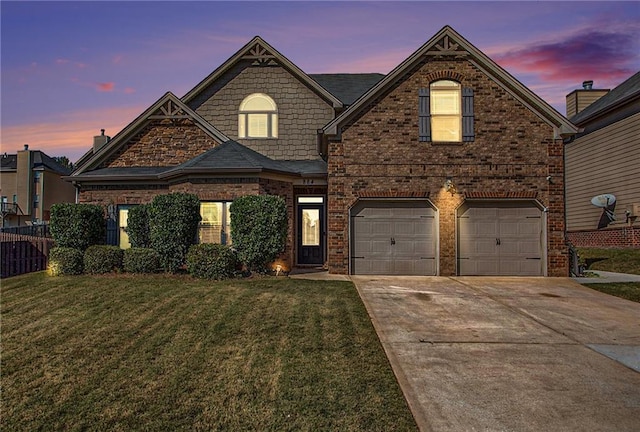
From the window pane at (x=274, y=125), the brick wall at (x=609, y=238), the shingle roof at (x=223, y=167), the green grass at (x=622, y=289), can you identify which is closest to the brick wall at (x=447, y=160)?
the green grass at (x=622, y=289)

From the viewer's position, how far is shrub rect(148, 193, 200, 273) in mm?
11305

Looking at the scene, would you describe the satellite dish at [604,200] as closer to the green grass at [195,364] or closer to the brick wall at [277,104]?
the brick wall at [277,104]

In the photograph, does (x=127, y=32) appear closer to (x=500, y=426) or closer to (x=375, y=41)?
(x=375, y=41)

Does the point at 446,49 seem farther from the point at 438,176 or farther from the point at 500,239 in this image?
the point at 500,239

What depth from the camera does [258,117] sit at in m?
16.5

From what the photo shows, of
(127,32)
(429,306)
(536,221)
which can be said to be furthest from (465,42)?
(127,32)

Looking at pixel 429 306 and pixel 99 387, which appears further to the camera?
pixel 429 306

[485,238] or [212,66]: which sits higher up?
[212,66]

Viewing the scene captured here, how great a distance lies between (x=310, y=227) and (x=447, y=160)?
587cm

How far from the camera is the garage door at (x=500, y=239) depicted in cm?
1256

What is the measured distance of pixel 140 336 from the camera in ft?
21.0

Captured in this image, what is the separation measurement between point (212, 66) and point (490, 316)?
14.8 m

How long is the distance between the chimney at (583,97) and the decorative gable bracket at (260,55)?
2024 cm

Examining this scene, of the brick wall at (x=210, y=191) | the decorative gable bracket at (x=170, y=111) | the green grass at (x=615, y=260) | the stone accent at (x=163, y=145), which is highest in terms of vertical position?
the decorative gable bracket at (x=170, y=111)
